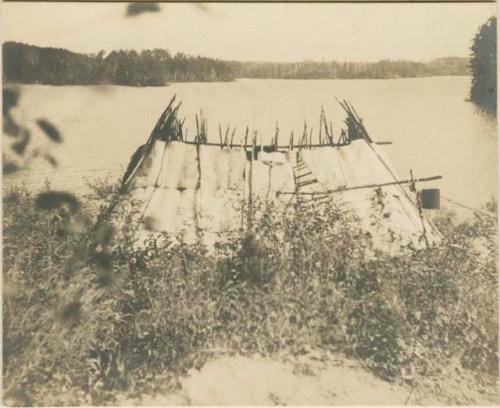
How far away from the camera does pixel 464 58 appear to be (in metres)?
4.82

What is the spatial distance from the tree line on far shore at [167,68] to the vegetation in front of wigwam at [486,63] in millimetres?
146

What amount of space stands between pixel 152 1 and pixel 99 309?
2.82 m

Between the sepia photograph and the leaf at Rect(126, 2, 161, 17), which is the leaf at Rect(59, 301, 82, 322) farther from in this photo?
the leaf at Rect(126, 2, 161, 17)

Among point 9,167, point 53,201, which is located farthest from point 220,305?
point 9,167

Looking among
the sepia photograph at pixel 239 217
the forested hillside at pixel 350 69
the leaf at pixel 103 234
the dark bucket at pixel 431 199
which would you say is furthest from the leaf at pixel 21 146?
the dark bucket at pixel 431 199

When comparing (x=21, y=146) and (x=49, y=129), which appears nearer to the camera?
(x=21, y=146)

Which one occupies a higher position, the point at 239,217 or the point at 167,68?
the point at 167,68

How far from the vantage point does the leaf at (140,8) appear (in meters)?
4.43

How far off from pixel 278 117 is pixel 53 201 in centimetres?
289

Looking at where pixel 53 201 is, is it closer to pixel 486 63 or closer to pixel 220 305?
pixel 220 305

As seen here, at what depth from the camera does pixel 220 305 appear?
407 cm

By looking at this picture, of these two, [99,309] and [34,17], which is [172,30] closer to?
[34,17]

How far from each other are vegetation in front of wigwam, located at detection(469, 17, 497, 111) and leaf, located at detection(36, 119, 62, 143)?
4.13m

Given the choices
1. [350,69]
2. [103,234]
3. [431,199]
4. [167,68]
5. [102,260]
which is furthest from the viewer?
[431,199]
